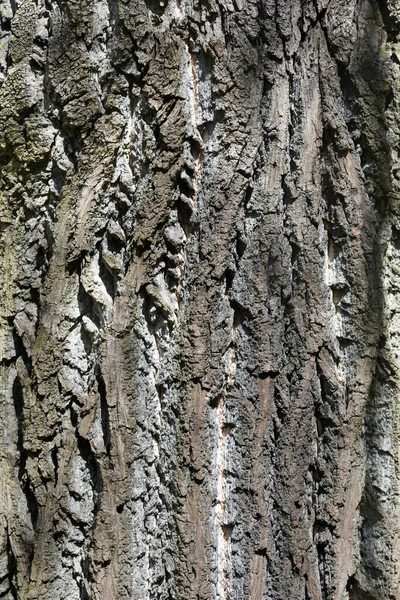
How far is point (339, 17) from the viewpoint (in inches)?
49.8

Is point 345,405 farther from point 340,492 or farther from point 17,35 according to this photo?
point 17,35

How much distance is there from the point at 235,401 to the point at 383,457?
13.8 inches

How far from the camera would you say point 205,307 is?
4.04 ft

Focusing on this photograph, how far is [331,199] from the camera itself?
4.23ft

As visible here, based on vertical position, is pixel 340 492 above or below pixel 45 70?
below

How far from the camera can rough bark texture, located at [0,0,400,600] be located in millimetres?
1234

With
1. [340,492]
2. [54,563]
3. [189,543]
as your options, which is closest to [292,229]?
[340,492]

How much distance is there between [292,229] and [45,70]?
61 cm

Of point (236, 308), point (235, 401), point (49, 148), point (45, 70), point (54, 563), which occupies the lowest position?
point (54, 563)

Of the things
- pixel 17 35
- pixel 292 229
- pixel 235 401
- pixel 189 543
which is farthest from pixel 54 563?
pixel 17 35

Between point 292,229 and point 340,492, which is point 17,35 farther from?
point 340,492

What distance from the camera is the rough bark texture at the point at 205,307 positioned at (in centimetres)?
123

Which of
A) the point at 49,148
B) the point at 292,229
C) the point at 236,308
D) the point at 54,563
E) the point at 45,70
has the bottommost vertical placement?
the point at 54,563

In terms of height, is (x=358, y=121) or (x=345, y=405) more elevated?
(x=358, y=121)
